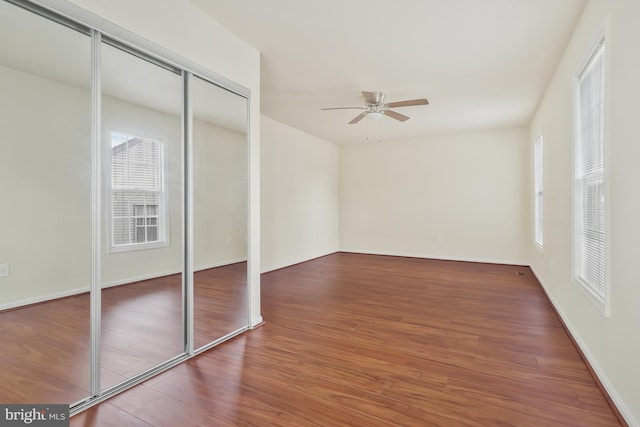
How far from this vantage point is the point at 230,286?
9.36 feet

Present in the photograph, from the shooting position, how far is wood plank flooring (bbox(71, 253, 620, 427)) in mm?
1759

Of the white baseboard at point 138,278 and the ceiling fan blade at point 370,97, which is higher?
the ceiling fan blade at point 370,97

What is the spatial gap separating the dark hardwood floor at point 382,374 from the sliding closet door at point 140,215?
0.98ft

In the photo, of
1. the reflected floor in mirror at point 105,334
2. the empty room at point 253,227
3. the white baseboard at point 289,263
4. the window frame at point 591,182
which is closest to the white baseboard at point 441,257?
the white baseboard at point 289,263

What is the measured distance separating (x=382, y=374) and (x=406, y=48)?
2.75 metres

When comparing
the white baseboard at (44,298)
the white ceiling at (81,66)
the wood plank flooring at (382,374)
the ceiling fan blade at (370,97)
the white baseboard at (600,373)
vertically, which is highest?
the ceiling fan blade at (370,97)

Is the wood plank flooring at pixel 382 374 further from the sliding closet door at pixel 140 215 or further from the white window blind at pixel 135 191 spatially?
the white window blind at pixel 135 191

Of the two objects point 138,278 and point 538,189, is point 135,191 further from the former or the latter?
point 538,189

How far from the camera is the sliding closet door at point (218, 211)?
99.8 inches

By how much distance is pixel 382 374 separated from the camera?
2188 millimetres

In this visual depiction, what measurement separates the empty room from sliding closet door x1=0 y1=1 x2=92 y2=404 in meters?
0.01

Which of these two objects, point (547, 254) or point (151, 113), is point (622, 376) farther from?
point (151, 113)

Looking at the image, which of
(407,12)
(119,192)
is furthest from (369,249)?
(119,192)

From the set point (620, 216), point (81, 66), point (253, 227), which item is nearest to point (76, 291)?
point (81, 66)
